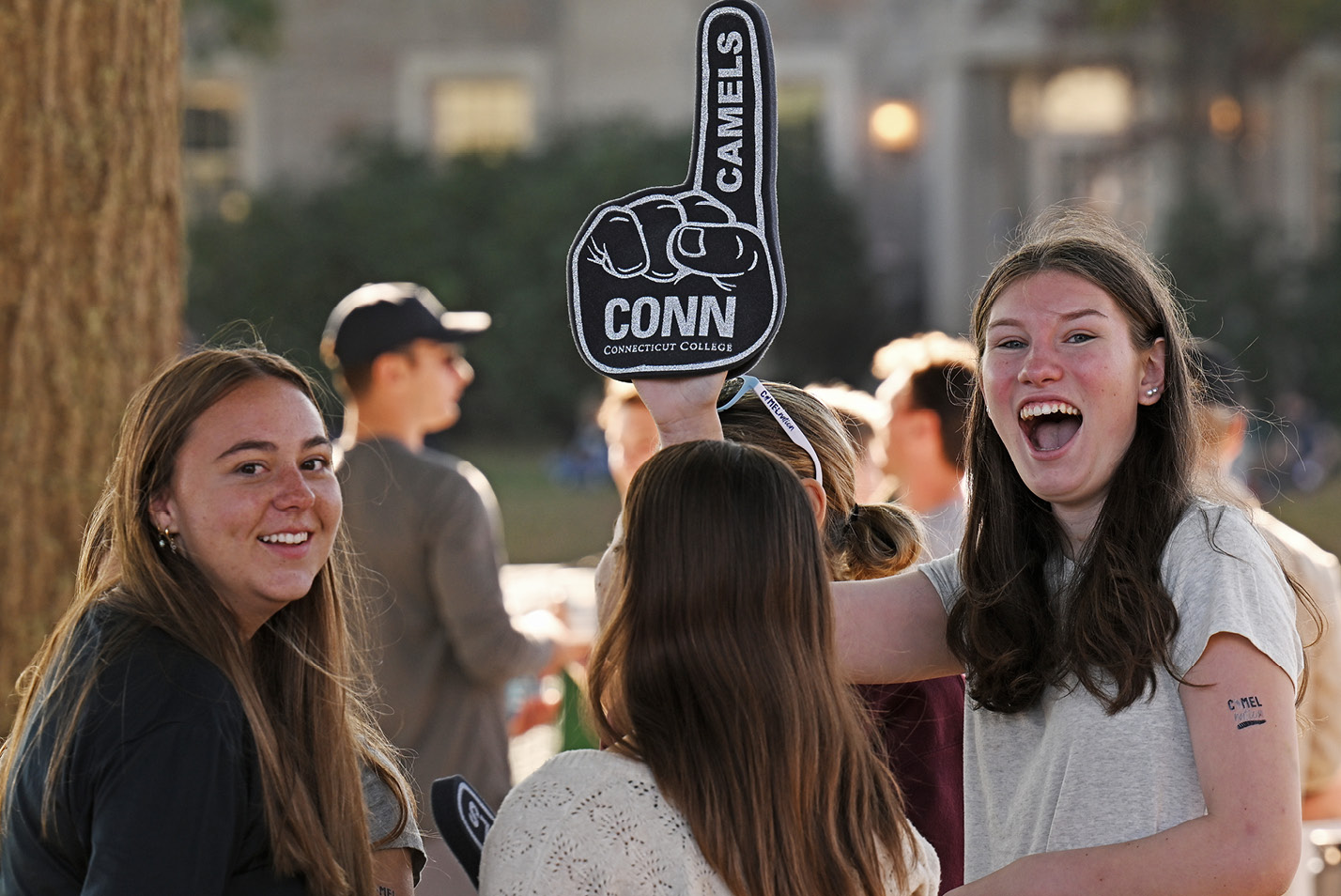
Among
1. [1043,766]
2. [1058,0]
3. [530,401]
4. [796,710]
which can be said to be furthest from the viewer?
[530,401]

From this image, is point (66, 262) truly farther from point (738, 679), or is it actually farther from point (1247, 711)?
point (1247, 711)

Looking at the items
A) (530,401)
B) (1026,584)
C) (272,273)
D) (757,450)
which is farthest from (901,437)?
(272,273)

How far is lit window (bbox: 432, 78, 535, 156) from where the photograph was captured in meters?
17.9

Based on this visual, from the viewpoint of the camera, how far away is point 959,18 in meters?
16.0

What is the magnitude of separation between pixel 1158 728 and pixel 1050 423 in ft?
1.32

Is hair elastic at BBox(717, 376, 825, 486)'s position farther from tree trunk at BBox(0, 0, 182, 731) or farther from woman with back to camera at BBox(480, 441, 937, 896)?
tree trunk at BBox(0, 0, 182, 731)

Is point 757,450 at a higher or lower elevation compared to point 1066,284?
lower

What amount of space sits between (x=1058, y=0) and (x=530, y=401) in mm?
7494

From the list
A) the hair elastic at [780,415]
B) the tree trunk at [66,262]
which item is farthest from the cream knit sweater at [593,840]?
the tree trunk at [66,262]

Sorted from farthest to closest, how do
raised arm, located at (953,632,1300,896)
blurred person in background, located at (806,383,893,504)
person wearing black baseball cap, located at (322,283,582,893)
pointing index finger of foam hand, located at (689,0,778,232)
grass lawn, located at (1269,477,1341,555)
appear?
grass lawn, located at (1269,477,1341,555), person wearing black baseball cap, located at (322,283,582,893), blurred person in background, located at (806,383,893,504), pointing index finger of foam hand, located at (689,0,778,232), raised arm, located at (953,632,1300,896)

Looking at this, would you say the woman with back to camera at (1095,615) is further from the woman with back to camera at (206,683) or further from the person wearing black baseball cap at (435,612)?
the person wearing black baseball cap at (435,612)

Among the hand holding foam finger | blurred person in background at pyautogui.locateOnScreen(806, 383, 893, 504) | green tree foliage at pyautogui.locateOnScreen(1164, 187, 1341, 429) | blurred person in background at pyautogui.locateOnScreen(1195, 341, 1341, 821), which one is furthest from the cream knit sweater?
green tree foliage at pyautogui.locateOnScreen(1164, 187, 1341, 429)

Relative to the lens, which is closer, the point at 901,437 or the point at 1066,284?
the point at 1066,284

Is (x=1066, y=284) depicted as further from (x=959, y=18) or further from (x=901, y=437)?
(x=959, y=18)
